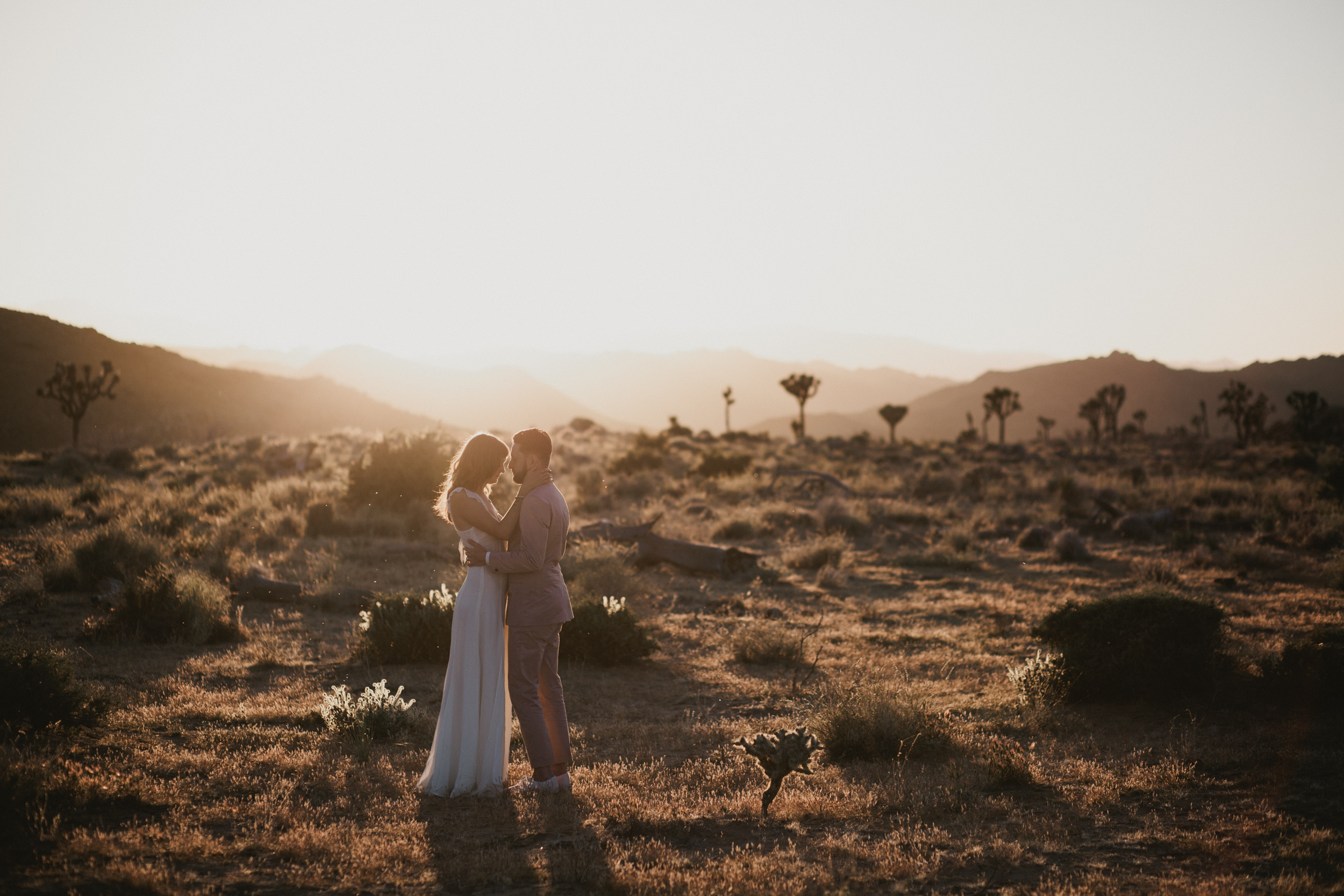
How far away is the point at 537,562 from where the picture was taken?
18.4 ft

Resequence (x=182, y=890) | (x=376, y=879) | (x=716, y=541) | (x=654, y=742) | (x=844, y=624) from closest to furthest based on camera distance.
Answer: (x=182, y=890), (x=376, y=879), (x=654, y=742), (x=844, y=624), (x=716, y=541)

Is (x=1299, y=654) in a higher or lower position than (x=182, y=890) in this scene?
higher

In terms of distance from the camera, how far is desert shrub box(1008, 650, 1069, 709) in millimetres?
8063

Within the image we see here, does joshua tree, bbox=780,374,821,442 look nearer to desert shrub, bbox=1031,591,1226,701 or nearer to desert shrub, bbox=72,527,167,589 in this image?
desert shrub, bbox=72,527,167,589

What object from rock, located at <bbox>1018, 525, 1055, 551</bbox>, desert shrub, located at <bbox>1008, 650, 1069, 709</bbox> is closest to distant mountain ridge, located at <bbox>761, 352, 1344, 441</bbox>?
rock, located at <bbox>1018, 525, 1055, 551</bbox>

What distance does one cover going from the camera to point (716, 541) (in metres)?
19.4

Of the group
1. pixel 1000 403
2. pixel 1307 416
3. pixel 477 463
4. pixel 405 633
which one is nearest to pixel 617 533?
pixel 405 633

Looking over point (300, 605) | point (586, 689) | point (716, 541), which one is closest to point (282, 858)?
point (586, 689)

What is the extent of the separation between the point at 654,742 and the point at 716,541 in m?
12.2

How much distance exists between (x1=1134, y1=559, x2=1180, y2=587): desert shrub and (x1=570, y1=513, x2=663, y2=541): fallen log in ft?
30.5

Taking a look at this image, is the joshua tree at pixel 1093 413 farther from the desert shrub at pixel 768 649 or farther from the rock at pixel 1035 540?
the desert shrub at pixel 768 649

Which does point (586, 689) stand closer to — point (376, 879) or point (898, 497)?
point (376, 879)

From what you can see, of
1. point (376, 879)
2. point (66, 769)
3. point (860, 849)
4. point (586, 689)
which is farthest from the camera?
point (586, 689)

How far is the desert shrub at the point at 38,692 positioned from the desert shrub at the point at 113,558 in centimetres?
598
